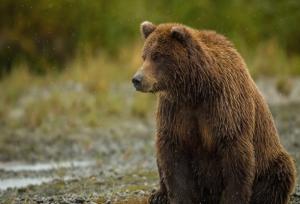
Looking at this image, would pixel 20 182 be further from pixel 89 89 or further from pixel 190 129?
pixel 89 89

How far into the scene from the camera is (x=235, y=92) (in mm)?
7219

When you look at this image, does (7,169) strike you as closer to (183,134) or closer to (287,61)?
(183,134)

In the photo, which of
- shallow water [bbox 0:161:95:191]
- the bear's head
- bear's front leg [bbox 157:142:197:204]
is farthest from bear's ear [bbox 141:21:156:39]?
shallow water [bbox 0:161:95:191]

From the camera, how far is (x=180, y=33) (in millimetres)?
7133

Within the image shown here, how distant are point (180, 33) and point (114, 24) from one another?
15172 mm

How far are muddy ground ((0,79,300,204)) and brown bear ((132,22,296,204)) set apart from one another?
1.20 m

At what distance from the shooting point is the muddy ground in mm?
9586

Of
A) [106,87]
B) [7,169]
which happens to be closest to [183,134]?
[7,169]

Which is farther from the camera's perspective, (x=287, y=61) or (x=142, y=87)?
(x=287, y=61)

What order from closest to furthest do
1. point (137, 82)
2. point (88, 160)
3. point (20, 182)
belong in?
point (137, 82) → point (20, 182) → point (88, 160)

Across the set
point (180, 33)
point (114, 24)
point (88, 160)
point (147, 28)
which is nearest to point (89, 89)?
point (114, 24)

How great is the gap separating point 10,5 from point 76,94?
14.0 ft

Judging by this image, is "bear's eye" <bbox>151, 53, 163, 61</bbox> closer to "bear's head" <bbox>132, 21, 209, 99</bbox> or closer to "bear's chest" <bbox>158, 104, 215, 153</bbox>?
"bear's head" <bbox>132, 21, 209, 99</bbox>

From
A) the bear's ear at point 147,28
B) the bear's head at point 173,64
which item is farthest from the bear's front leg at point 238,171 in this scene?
the bear's ear at point 147,28
